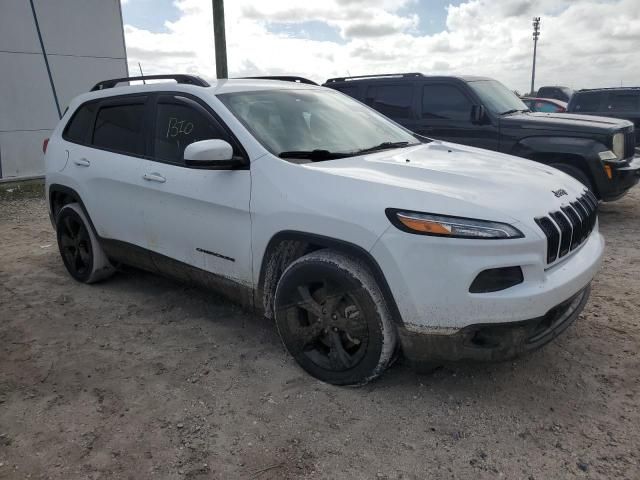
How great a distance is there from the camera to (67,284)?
4773 mm

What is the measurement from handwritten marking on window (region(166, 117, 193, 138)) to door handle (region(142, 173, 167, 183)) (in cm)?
30

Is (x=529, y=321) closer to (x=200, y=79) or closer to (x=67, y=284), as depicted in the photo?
(x=200, y=79)

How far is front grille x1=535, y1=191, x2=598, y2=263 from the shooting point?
257 centimetres

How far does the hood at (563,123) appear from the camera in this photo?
6.37 metres

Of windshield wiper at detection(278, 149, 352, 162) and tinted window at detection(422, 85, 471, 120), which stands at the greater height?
tinted window at detection(422, 85, 471, 120)

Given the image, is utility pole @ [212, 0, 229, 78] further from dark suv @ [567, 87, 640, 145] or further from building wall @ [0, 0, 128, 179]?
dark suv @ [567, 87, 640, 145]

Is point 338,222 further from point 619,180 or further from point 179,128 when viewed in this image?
point 619,180

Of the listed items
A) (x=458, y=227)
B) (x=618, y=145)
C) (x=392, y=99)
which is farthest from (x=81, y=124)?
(x=618, y=145)

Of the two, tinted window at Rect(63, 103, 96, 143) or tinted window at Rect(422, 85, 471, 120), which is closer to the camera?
tinted window at Rect(63, 103, 96, 143)

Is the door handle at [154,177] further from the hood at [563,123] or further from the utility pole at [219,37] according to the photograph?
the utility pole at [219,37]

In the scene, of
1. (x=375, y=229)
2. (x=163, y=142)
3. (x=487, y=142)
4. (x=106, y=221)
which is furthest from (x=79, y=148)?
(x=487, y=142)

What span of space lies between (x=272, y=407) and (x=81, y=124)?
3.14 metres

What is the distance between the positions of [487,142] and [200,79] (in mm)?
4332

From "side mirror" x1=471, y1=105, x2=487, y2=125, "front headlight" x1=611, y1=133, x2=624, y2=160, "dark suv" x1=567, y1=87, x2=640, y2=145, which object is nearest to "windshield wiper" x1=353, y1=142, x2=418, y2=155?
"side mirror" x1=471, y1=105, x2=487, y2=125
